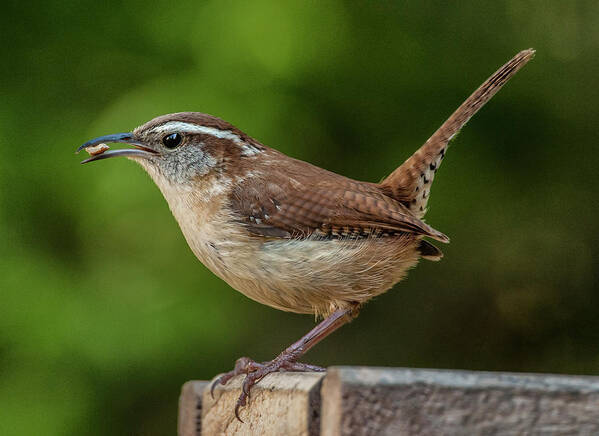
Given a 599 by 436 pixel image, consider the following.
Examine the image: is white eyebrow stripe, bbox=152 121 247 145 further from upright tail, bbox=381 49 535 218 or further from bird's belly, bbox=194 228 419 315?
upright tail, bbox=381 49 535 218

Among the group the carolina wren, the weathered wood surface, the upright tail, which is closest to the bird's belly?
the carolina wren

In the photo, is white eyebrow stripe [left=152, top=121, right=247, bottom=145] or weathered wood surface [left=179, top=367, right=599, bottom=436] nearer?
weathered wood surface [left=179, top=367, right=599, bottom=436]

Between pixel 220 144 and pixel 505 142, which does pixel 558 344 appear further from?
pixel 220 144

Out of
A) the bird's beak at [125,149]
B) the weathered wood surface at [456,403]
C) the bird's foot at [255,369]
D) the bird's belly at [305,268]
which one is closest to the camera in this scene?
the weathered wood surface at [456,403]

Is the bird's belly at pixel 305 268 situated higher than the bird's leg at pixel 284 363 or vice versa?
the bird's belly at pixel 305 268

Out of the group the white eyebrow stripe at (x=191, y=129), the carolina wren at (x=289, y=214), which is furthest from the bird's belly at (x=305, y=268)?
the white eyebrow stripe at (x=191, y=129)

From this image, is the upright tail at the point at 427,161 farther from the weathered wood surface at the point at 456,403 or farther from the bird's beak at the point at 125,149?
the weathered wood surface at the point at 456,403

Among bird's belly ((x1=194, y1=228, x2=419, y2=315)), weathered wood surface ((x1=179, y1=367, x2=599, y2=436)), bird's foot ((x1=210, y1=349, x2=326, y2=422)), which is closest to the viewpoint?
weathered wood surface ((x1=179, y1=367, x2=599, y2=436))

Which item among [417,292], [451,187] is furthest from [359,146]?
[417,292]
